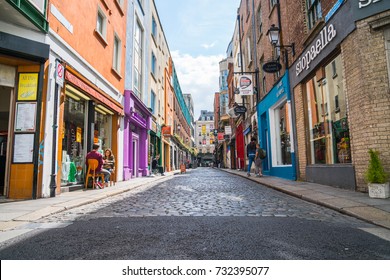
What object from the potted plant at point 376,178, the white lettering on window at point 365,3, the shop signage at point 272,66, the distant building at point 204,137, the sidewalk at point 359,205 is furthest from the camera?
the distant building at point 204,137

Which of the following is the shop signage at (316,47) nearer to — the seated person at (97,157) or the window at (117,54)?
the seated person at (97,157)

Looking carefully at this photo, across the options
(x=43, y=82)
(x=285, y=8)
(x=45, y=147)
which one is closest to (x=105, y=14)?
(x=43, y=82)

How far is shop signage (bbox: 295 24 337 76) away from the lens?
7.44 metres

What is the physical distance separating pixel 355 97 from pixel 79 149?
8476 millimetres

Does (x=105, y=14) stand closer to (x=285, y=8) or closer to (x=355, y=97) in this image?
(x=285, y=8)

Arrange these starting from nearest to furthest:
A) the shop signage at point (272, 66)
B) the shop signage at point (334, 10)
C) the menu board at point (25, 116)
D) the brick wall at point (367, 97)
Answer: the brick wall at point (367, 97) < the menu board at point (25, 116) < the shop signage at point (334, 10) < the shop signage at point (272, 66)

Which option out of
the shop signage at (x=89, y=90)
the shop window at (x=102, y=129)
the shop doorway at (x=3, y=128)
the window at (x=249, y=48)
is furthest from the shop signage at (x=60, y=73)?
the window at (x=249, y=48)

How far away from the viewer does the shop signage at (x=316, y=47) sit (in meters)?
7.44

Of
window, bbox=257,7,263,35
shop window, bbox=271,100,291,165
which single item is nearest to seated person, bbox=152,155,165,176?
shop window, bbox=271,100,291,165

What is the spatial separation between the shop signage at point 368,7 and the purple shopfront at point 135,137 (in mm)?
10018

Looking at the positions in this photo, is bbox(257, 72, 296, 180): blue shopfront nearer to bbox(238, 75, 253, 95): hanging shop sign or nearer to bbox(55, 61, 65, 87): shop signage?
bbox(238, 75, 253, 95): hanging shop sign

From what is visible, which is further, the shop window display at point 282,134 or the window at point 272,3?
the window at point 272,3

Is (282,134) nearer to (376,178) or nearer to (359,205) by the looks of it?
(376,178)

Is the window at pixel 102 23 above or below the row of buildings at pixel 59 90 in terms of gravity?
above
